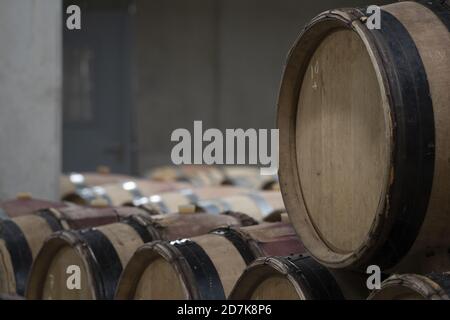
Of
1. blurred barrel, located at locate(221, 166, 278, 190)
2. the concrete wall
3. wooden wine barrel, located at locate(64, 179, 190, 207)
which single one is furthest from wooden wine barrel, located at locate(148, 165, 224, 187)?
the concrete wall

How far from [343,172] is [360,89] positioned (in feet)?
0.85

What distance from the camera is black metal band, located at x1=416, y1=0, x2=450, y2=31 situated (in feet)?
7.35

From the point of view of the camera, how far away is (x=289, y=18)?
40.0ft

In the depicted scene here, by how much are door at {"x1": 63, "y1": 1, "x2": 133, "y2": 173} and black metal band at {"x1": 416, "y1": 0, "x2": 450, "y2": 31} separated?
29.1 feet

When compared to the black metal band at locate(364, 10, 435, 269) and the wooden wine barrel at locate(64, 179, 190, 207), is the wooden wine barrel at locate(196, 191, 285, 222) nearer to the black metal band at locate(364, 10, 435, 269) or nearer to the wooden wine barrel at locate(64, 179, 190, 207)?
the wooden wine barrel at locate(64, 179, 190, 207)

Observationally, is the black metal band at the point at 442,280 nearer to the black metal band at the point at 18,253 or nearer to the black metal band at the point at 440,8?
the black metal band at the point at 440,8

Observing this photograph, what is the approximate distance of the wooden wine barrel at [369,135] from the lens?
212 centimetres

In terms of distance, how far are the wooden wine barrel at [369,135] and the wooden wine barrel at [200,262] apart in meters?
0.49

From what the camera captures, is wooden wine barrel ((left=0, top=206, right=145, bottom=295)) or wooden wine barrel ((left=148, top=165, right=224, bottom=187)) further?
wooden wine barrel ((left=148, top=165, right=224, bottom=187))

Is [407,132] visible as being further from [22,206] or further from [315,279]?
[22,206]

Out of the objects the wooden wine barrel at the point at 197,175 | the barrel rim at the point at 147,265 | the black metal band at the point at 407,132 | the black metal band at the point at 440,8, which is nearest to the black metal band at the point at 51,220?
the barrel rim at the point at 147,265

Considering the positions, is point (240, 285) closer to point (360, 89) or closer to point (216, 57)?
point (360, 89)

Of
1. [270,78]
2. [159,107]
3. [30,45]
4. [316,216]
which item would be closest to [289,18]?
[270,78]
